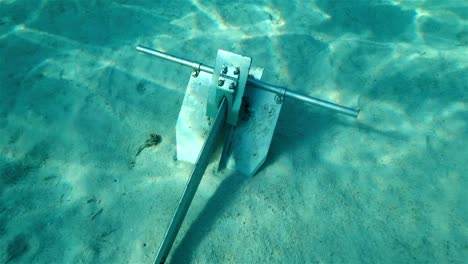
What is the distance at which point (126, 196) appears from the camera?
7.56 feet

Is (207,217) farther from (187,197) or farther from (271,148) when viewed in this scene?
(271,148)

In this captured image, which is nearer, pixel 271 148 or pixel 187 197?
pixel 187 197

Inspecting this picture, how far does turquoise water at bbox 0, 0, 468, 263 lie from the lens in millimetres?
2135

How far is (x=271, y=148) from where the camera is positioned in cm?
274

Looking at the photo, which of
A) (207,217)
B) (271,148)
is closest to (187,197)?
(207,217)

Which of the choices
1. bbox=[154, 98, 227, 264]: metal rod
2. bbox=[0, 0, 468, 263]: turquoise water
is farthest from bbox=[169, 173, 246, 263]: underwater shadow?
bbox=[154, 98, 227, 264]: metal rod

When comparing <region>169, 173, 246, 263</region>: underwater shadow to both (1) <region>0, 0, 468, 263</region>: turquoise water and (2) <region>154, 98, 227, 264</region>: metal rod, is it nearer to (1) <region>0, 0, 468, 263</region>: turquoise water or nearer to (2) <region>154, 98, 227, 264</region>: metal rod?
(1) <region>0, 0, 468, 263</region>: turquoise water

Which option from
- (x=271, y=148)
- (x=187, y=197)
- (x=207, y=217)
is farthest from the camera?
(x=271, y=148)

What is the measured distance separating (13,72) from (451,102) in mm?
5247

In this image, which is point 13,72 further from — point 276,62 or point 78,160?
point 276,62

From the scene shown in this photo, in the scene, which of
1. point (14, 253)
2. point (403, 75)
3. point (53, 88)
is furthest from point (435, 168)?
point (53, 88)

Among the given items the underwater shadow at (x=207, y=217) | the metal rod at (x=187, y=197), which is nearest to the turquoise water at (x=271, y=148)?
the underwater shadow at (x=207, y=217)

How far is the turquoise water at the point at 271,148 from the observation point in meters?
2.13

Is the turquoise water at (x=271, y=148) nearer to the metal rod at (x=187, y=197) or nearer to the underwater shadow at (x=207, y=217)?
the underwater shadow at (x=207, y=217)
